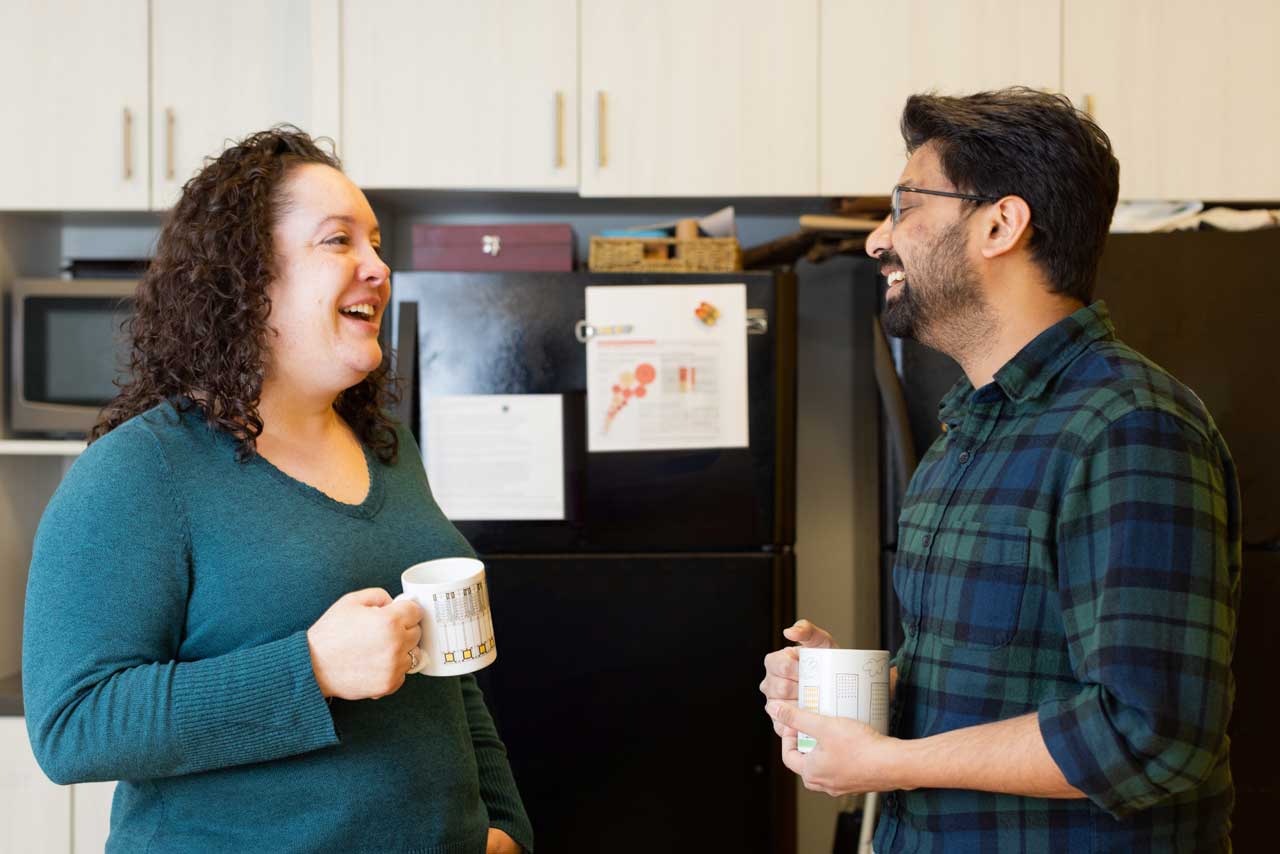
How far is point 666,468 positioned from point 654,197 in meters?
0.62

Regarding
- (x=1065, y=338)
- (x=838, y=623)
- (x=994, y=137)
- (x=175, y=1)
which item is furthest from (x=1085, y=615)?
(x=175, y=1)

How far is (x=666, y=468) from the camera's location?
2.07 metres

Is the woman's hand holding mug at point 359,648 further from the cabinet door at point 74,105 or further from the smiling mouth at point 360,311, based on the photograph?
the cabinet door at point 74,105

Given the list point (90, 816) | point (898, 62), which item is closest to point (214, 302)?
point (90, 816)

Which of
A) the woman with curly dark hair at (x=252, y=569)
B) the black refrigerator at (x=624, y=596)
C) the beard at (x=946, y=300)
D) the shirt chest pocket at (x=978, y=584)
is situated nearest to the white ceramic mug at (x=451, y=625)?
the woman with curly dark hair at (x=252, y=569)

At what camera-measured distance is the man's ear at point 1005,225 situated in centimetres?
108

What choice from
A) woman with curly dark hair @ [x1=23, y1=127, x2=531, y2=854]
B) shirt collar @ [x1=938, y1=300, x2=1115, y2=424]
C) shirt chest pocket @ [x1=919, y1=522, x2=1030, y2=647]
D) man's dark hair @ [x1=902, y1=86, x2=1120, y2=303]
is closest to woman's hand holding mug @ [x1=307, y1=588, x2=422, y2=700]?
woman with curly dark hair @ [x1=23, y1=127, x2=531, y2=854]

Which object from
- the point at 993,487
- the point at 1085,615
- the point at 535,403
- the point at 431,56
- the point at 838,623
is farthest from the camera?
the point at 838,623

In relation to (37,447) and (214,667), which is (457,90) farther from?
(214,667)

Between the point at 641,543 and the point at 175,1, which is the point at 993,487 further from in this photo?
the point at 175,1

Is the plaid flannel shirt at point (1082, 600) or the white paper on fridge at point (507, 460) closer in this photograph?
the plaid flannel shirt at point (1082, 600)

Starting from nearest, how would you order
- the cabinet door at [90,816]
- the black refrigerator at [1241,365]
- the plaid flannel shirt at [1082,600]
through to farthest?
1. the plaid flannel shirt at [1082,600]
2. the black refrigerator at [1241,365]
3. the cabinet door at [90,816]

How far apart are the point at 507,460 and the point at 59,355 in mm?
1050

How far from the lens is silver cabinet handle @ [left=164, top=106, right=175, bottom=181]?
7.56ft
